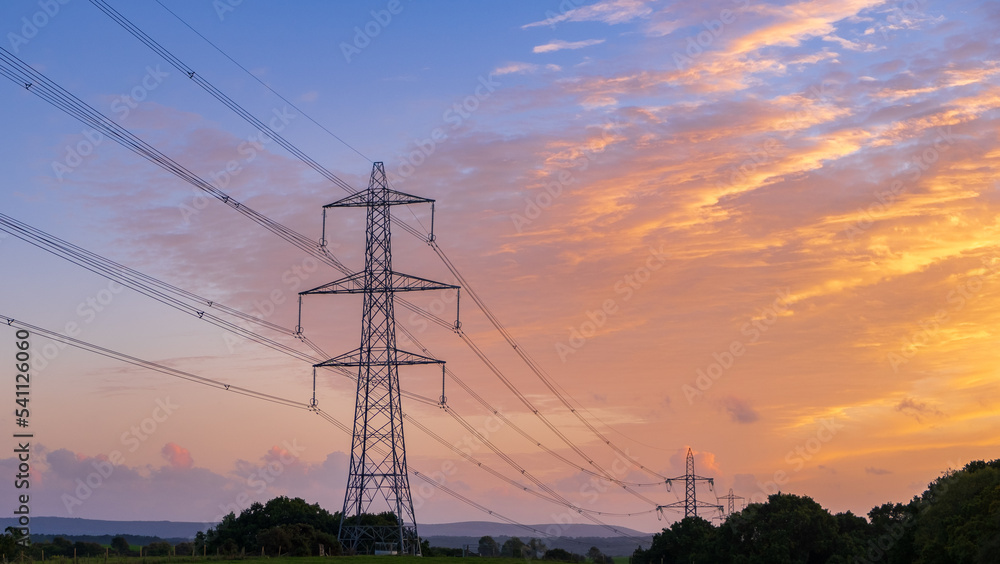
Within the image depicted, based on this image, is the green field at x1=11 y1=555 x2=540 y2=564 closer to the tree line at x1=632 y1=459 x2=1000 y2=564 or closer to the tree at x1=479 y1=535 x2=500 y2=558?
the tree line at x1=632 y1=459 x2=1000 y2=564

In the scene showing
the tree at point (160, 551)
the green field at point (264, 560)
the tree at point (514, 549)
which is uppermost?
the green field at point (264, 560)

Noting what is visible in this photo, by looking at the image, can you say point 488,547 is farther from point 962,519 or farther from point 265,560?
point 962,519

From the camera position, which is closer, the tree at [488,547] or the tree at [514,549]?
the tree at [488,547]

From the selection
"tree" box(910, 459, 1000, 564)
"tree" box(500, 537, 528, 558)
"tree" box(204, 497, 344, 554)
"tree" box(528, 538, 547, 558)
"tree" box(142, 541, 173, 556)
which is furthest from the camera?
"tree" box(528, 538, 547, 558)

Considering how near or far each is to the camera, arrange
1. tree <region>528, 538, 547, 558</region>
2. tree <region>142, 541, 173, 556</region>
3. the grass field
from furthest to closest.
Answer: tree <region>528, 538, 547, 558</region> < tree <region>142, 541, 173, 556</region> < the grass field

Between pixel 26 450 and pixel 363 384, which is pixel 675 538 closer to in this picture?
pixel 363 384

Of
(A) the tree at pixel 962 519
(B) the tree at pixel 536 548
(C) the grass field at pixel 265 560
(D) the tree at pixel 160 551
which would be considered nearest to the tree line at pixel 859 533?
(A) the tree at pixel 962 519

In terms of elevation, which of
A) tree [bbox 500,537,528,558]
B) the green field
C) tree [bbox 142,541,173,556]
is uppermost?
the green field

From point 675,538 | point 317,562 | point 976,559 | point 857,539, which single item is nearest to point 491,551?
point 675,538

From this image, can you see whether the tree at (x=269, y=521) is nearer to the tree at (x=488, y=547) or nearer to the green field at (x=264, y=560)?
the green field at (x=264, y=560)

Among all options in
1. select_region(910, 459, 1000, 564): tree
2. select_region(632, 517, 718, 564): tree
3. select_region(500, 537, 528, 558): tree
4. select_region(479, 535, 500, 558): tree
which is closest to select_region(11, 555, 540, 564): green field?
select_region(910, 459, 1000, 564): tree

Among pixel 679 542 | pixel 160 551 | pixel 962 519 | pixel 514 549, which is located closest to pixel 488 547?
pixel 514 549

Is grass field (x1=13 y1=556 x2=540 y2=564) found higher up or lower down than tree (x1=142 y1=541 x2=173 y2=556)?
higher up

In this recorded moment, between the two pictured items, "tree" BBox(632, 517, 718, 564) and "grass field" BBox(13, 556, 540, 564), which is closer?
"grass field" BBox(13, 556, 540, 564)
